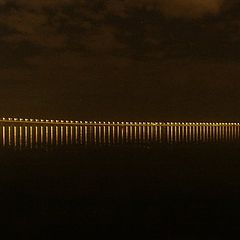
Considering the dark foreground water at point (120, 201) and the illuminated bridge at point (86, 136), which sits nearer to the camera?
the dark foreground water at point (120, 201)

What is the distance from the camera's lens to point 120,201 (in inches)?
621

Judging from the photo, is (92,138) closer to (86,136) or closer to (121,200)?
(86,136)

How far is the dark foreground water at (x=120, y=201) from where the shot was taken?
39.6 ft

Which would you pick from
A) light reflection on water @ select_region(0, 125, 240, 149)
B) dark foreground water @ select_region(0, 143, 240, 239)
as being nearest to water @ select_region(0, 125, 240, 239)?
dark foreground water @ select_region(0, 143, 240, 239)

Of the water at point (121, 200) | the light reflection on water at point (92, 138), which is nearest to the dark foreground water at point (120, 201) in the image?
the water at point (121, 200)

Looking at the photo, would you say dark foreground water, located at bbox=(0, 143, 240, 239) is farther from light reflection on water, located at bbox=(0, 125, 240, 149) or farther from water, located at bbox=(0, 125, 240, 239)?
light reflection on water, located at bbox=(0, 125, 240, 149)

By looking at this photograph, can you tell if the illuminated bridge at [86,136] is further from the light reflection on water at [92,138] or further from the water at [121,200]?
the water at [121,200]

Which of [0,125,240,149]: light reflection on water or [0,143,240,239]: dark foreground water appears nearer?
[0,143,240,239]: dark foreground water

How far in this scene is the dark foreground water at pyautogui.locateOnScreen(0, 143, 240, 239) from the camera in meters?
12.1

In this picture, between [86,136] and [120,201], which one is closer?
[120,201]

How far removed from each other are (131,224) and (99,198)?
165 inches

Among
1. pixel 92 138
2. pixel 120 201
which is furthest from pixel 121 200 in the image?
pixel 92 138

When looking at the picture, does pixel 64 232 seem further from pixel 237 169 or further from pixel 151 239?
pixel 237 169

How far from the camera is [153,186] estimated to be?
19.5 meters
